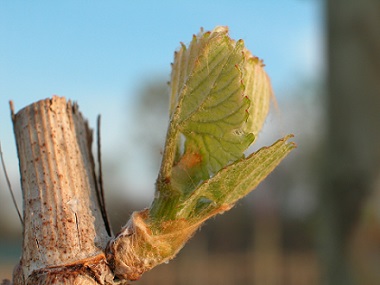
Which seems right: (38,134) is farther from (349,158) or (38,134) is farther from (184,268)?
(184,268)

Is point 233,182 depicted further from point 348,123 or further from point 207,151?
point 348,123

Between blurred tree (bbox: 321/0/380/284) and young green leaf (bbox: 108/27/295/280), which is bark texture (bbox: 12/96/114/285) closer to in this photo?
young green leaf (bbox: 108/27/295/280)

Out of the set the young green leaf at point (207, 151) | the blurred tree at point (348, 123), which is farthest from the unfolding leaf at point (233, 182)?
the blurred tree at point (348, 123)

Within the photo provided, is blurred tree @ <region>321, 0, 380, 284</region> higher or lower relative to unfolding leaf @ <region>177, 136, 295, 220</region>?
higher

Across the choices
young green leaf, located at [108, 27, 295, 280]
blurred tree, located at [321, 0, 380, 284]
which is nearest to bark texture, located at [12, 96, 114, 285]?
young green leaf, located at [108, 27, 295, 280]

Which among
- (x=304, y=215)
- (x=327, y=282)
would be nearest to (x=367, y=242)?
(x=327, y=282)

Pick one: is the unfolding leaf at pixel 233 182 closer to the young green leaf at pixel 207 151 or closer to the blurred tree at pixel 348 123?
the young green leaf at pixel 207 151

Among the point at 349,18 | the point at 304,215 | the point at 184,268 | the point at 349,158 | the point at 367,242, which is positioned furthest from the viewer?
the point at 304,215
